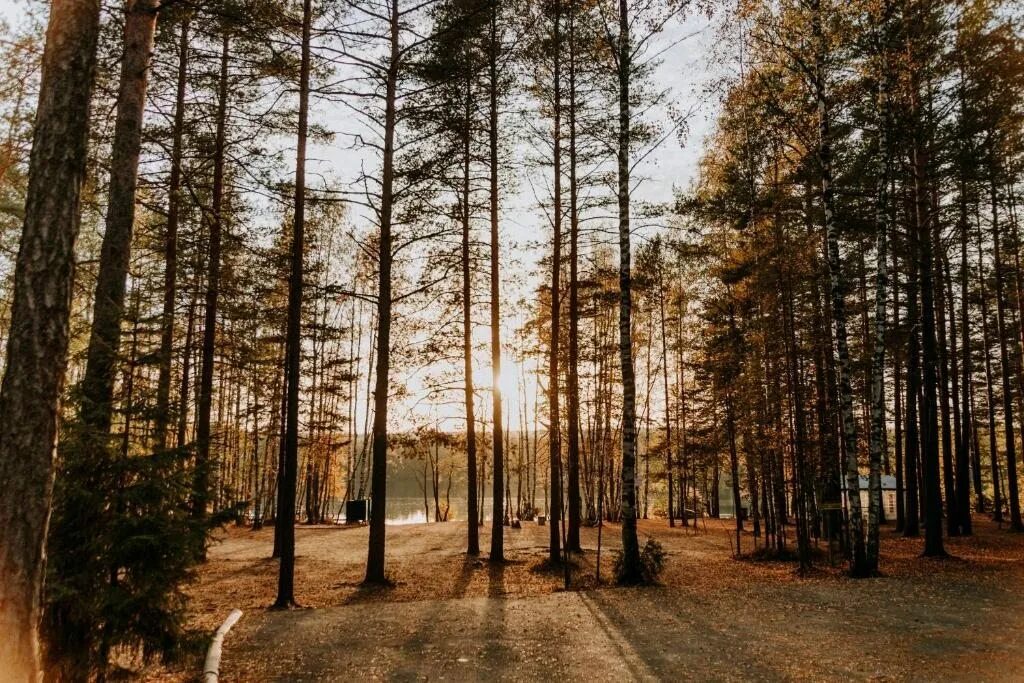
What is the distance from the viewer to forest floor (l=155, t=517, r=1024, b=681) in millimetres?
5871

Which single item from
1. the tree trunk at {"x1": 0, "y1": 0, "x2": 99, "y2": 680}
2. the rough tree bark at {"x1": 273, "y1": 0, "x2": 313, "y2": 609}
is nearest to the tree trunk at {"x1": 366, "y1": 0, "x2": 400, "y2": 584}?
the rough tree bark at {"x1": 273, "y1": 0, "x2": 313, "y2": 609}

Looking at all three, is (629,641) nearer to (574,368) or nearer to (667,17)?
(574,368)

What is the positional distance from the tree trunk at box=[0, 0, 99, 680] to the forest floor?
158 cm

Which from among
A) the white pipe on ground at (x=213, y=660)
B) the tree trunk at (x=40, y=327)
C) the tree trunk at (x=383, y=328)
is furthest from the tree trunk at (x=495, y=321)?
the tree trunk at (x=40, y=327)

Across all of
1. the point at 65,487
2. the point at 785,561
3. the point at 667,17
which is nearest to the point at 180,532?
the point at 65,487

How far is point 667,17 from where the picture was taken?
37.9 feet

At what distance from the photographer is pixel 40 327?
353 centimetres

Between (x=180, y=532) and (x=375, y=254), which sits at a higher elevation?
(x=375, y=254)

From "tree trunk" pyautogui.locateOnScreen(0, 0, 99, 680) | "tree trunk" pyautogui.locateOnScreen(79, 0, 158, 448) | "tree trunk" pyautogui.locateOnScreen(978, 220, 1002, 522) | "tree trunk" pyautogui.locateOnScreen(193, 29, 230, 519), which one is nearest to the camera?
"tree trunk" pyautogui.locateOnScreen(0, 0, 99, 680)

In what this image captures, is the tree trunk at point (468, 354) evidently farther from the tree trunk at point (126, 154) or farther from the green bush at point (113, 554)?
the green bush at point (113, 554)

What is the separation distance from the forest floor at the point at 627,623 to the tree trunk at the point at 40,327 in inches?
62.3

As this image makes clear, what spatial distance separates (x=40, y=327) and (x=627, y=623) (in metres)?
7.37

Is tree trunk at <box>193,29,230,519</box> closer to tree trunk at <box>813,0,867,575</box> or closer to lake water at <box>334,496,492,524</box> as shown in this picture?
tree trunk at <box>813,0,867,575</box>

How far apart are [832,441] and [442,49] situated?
44.6ft
